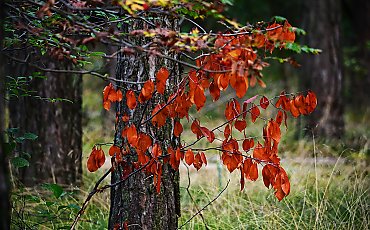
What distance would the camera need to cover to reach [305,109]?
330 centimetres

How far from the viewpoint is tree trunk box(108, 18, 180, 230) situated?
3738 mm

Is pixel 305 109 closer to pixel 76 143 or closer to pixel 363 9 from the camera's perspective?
pixel 76 143

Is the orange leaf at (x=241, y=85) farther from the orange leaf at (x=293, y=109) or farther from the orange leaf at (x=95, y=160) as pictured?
the orange leaf at (x=95, y=160)

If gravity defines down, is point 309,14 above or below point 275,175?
above

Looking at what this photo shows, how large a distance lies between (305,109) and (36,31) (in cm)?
148

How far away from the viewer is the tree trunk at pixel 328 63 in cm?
1180

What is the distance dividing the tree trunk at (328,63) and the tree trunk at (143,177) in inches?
330

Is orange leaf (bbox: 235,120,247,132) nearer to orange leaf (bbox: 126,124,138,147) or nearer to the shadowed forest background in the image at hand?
the shadowed forest background

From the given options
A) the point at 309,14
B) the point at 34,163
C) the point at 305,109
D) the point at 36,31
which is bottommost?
the point at 34,163

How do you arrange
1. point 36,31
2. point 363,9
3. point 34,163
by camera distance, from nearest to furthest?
point 36,31, point 34,163, point 363,9

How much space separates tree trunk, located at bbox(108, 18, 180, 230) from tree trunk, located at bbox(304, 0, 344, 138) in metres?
8.38

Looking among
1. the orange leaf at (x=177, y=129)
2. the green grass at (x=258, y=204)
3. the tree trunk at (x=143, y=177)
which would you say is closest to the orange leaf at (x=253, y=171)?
the orange leaf at (x=177, y=129)

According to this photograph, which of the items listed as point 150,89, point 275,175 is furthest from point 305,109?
point 150,89

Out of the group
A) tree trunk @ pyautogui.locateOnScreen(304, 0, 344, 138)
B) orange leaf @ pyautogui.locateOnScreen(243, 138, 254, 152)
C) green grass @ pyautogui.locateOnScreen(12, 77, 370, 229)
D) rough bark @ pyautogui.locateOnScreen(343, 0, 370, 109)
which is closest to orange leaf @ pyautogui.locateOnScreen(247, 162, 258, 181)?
orange leaf @ pyautogui.locateOnScreen(243, 138, 254, 152)
